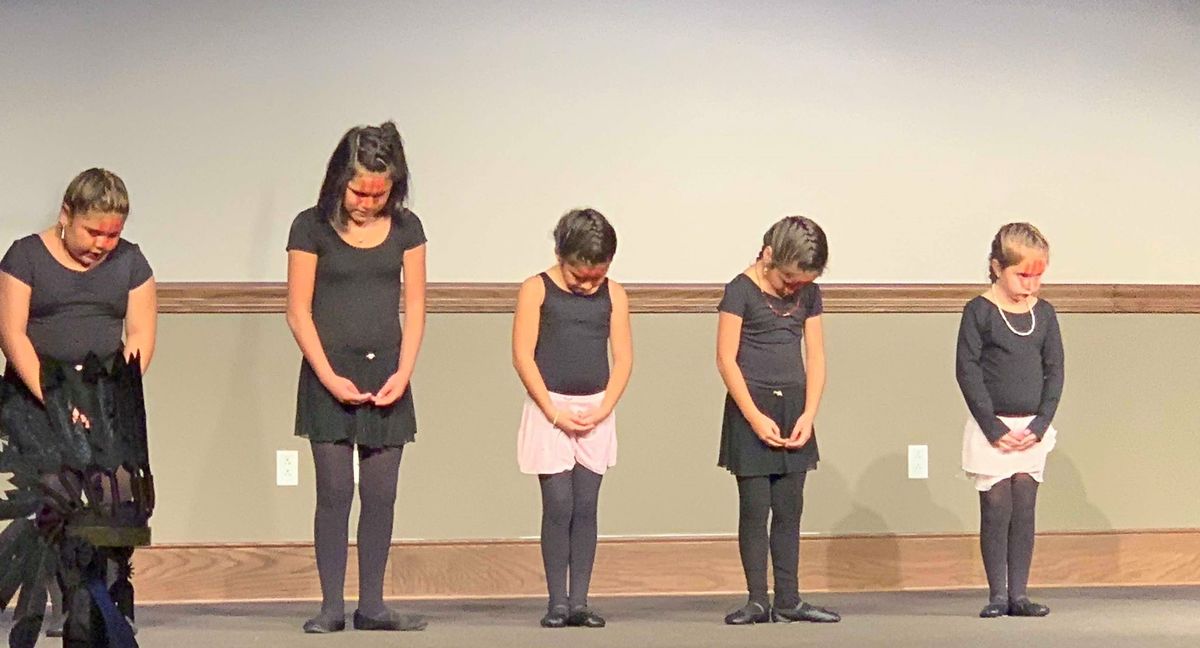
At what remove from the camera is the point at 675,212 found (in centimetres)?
480

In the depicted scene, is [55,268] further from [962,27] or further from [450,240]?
[962,27]

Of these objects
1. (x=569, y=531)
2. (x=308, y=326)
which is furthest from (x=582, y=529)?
(x=308, y=326)

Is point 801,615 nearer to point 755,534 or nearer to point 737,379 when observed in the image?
point 755,534

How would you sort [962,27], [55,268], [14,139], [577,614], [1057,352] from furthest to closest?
[962,27], [14,139], [1057,352], [577,614], [55,268]

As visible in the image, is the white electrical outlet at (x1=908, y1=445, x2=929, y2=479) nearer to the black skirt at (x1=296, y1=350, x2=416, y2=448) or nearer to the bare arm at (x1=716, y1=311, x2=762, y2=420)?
the bare arm at (x1=716, y1=311, x2=762, y2=420)

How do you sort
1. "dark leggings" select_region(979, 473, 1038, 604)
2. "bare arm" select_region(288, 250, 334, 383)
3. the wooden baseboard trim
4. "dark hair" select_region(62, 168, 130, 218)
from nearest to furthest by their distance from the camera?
"dark hair" select_region(62, 168, 130, 218)
"bare arm" select_region(288, 250, 334, 383)
"dark leggings" select_region(979, 473, 1038, 604)
the wooden baseboard trim

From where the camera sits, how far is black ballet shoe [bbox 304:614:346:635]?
12.1 ft

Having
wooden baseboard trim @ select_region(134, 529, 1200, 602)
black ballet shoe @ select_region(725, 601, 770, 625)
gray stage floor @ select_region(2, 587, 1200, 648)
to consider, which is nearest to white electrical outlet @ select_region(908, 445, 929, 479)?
wooden baseboard trim @ select_region(134, 529, 1200, 602)

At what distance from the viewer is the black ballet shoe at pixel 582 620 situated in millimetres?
3871

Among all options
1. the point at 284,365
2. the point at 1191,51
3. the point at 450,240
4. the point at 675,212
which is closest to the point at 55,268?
the point at 284,365

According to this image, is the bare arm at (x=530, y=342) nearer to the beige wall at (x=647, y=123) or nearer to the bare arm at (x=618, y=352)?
the bare arm at (x=618, y=352)

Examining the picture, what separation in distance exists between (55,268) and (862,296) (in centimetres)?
244

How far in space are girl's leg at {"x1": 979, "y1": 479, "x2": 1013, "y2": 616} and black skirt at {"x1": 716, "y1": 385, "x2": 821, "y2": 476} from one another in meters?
0.50

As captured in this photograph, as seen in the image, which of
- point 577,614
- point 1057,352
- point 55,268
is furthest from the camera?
point 1057,352
